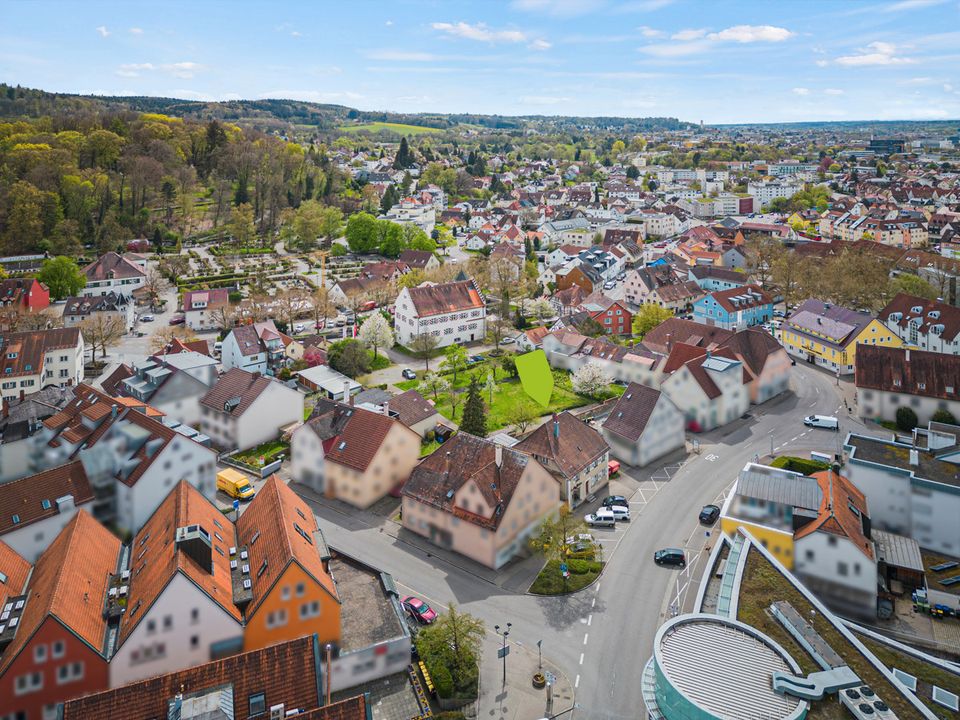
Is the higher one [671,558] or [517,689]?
[671,558]

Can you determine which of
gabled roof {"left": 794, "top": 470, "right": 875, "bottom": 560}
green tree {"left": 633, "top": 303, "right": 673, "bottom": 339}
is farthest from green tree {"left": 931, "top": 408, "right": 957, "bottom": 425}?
green tree {"left": 633, "top": 303, "right": 673, "bottom": 339}

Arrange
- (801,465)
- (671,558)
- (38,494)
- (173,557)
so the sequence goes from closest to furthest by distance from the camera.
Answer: (173,557) → (38,494) → (671,558) → (801,465)

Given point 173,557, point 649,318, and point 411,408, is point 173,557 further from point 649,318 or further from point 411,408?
point 649,318

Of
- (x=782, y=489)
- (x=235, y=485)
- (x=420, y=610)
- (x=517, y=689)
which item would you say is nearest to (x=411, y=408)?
(x=235, y=485)

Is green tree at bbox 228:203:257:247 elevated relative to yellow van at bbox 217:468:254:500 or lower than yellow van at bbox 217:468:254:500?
elevated

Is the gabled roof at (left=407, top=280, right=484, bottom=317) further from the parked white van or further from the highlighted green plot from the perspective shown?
the parked white van

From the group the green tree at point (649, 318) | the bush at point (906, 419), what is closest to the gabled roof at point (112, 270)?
the green tree at point (649, 318)
